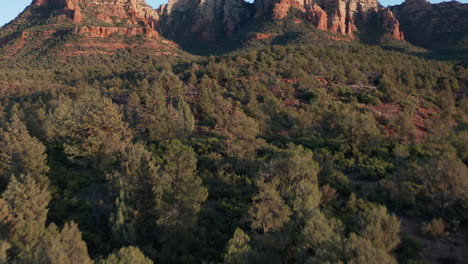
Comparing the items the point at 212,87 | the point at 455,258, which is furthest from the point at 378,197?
the point at 212,87

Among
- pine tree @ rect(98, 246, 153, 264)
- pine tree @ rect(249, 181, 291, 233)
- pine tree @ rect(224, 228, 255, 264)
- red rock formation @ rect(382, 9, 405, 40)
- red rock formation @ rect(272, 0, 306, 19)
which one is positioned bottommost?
pine tree @ rect(249, 181, 291, 233)

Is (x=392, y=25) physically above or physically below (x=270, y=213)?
above

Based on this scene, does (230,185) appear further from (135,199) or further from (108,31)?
(108,31)

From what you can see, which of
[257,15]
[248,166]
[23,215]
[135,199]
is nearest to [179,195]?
[135,199]

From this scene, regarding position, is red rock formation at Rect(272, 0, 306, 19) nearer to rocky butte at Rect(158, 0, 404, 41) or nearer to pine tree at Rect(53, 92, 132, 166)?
rocky butte at Rect(158, 0, 404, 41)

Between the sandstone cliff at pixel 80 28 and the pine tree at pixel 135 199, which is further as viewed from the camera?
the sandstone cliff at pixel 80 28

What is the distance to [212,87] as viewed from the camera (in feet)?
134

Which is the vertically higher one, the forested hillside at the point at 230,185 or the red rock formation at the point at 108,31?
the red rock formation at the point at 108,31

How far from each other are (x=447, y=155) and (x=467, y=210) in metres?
3.20

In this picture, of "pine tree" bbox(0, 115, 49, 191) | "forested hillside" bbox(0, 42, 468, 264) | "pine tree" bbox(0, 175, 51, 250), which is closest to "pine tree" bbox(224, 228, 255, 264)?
"forested hillside" bbox(0, 42, 468, 264)

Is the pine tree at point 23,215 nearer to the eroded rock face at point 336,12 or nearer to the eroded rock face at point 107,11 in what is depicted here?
the eroded rock face at point 336,12

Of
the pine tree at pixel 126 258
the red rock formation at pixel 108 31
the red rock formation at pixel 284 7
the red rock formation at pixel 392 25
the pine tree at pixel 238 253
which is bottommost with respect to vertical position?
the pine tree at pixel 238 253

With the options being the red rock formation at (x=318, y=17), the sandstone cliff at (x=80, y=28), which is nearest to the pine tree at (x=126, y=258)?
the sandstone cliff at (x=80, y=28)

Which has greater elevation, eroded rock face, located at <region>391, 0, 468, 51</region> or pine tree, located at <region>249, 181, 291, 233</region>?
eroded rock face, located at <region>391, 0, 468, 51</region>
